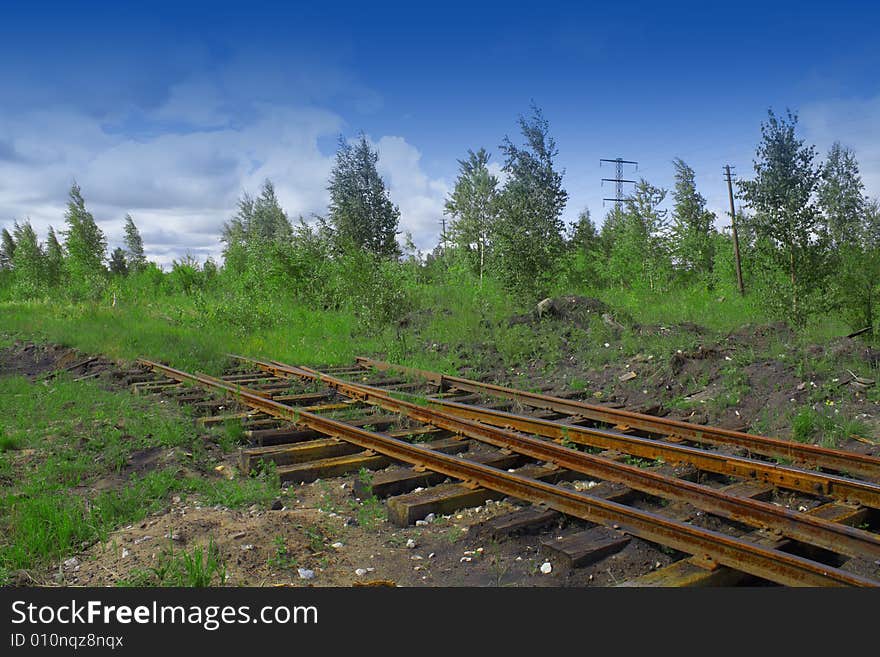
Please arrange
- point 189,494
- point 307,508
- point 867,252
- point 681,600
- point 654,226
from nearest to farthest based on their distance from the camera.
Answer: point 681,600 < point 307,508 < point 189,494 < point 867,252 < point 654,226

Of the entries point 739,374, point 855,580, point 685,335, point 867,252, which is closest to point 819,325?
point 867,252

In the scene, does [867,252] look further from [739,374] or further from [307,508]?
[307,508]

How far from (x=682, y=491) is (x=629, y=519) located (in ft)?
2.43

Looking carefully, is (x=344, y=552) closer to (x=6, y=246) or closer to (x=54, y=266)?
(x=54, y=266)

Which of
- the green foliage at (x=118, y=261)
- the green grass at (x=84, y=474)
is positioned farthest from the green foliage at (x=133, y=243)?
the green grass at (x=84, y=474)

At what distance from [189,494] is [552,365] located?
709cm

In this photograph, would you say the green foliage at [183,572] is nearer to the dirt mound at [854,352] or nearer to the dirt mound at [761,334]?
the dirt mound at [854,352]

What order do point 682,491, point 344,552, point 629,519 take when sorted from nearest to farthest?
point 629,519 < point 344,552 < point 682,491

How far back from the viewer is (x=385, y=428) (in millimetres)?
7535

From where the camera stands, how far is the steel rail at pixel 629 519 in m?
3.36

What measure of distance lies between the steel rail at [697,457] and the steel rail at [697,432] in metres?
0.42

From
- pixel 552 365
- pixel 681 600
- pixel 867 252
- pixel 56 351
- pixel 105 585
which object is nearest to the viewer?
pixel 681 600

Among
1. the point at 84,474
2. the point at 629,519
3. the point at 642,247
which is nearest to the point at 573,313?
the point at 629,519

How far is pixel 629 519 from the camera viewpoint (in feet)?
13.8
